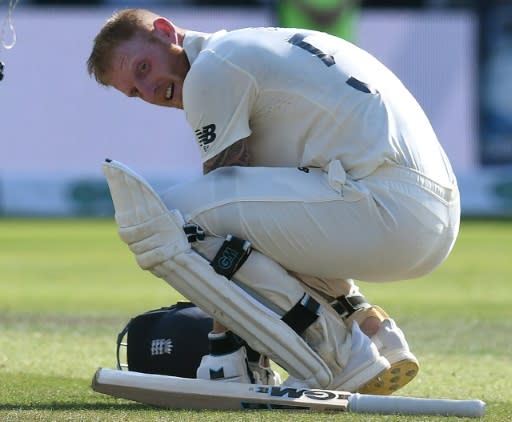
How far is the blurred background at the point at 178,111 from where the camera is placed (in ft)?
74.1

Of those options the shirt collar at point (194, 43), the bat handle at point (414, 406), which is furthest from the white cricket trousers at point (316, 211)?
the bat handle at point (414, 406)

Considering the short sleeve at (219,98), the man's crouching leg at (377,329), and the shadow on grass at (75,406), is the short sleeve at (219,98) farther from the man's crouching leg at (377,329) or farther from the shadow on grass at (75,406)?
the shadow on grass at (75,406)

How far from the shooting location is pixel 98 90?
23578mm

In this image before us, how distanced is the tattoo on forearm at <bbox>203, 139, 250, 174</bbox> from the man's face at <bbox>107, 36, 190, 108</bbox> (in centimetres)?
28

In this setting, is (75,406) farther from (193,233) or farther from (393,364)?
(393,364)

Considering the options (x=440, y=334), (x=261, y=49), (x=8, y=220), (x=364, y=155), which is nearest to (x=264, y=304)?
(x=364, y=155)

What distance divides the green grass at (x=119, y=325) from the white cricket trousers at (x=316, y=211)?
60 cm

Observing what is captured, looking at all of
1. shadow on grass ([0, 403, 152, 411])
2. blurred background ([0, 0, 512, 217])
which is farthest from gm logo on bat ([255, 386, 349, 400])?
blurred background ([0, 0, 512, 217])

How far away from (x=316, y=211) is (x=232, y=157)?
0.33 metres

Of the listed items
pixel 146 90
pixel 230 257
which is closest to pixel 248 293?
pixel 230 257

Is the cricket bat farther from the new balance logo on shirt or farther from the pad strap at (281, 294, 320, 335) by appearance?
the new balance logo on shirt

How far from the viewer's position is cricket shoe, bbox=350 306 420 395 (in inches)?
165

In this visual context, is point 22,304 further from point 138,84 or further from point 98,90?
point 98,90

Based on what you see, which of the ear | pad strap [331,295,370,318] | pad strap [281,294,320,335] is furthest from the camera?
pad strap [331,295,370,318]
